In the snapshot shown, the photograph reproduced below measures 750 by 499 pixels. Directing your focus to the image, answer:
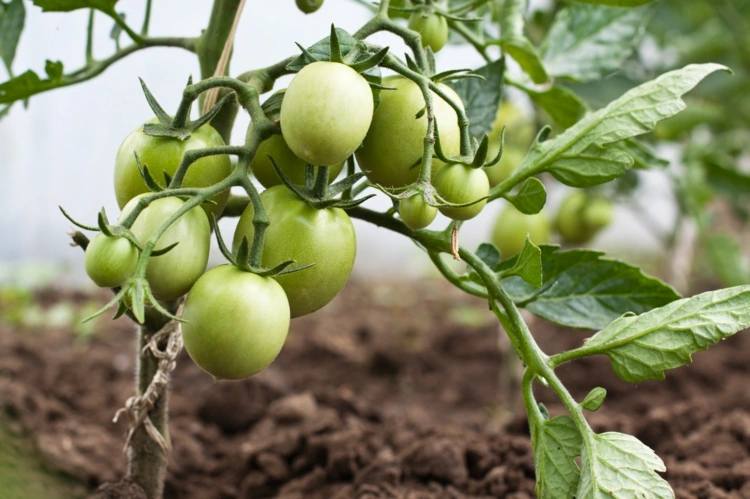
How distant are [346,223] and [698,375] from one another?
1455mm

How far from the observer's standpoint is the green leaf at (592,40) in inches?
38.9

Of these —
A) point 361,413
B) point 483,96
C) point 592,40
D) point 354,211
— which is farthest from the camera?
point 361,413

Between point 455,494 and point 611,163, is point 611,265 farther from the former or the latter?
point 455,494

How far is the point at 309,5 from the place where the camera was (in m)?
0.79

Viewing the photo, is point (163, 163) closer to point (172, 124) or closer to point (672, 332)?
point (172, 124)

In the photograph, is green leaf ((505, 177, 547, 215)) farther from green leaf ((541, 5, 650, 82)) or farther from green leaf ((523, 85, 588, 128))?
green leaf ((541, 5, 650, 82))

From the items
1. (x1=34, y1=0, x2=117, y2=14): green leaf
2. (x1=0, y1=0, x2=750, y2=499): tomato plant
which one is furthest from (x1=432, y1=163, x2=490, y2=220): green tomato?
(x1=34, y1=0, x2=117, y2=14): green leaf

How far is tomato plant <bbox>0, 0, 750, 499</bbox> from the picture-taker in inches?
21.9

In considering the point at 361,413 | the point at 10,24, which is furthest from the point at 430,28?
the point at 361,413

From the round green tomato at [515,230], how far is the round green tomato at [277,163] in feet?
2.62

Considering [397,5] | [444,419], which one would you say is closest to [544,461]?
[397,5]

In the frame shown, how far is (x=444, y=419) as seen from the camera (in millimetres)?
1686

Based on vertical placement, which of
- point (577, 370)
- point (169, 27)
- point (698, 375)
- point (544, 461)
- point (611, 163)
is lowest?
point (698, 375)

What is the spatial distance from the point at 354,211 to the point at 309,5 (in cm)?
23
